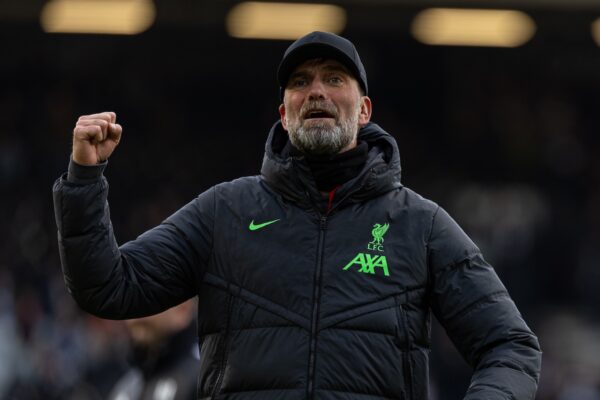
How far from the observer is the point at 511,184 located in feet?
53.4

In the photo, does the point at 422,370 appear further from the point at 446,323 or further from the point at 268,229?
the point at 268,229

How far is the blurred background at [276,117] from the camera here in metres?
13.9

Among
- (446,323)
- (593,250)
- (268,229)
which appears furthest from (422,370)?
(593,250)

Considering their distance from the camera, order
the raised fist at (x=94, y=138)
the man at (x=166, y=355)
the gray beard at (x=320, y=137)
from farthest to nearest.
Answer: the man at (x=166, y=355)
the gray beard at (x=320, y=137)
the raised fist at (x=94, y=138)

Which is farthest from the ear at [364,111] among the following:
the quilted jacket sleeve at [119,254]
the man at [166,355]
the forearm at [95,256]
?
the man at [166,355]

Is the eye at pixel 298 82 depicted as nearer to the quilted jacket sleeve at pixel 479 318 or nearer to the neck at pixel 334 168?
the neck at pixel 334 168

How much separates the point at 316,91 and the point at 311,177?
0.71 feet

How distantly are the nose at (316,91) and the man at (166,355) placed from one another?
1982 mm

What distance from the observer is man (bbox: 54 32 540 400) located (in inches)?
141

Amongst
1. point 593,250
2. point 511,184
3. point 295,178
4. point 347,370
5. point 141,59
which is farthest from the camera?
point 141,59

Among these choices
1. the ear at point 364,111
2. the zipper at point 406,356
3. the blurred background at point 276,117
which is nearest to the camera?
the zipper at point 406,356

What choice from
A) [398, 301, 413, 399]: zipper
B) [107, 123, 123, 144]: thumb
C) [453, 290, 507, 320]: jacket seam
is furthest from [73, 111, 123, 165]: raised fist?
[453, 290, 507, 320]: jacket seam

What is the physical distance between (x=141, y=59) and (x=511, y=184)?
4418 millimetres

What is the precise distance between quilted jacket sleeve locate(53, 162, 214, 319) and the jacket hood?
0.60ft
